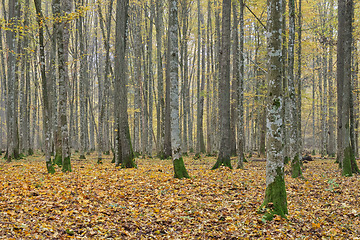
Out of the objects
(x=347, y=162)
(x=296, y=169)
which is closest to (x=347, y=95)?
(x=347, y=162)

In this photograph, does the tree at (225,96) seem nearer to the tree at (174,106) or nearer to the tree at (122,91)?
the tree at (174,106)

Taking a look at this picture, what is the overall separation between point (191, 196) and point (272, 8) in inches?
215

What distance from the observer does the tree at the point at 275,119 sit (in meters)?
5.78

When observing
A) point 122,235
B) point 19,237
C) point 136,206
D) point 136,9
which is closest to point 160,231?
point 122,235

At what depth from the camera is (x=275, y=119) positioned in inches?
228

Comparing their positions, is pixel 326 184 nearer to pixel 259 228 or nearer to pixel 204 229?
pixel 259 228

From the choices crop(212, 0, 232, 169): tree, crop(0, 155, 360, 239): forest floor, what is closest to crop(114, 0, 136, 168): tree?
crop(0, 155, 360, 239): forest floor

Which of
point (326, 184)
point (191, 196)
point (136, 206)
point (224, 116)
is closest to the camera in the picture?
point (136, 206)

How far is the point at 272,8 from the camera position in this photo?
591 cm

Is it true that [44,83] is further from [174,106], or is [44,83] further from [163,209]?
[163,209]

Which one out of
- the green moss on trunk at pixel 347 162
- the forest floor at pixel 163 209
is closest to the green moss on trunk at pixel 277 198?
the forest floor at pixel 163 209

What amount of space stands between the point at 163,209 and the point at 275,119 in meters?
3.55

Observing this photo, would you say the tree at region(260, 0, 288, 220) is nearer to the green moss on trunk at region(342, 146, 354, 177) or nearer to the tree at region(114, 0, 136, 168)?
the green moss on trunk at region(342, 146, 354, 177)

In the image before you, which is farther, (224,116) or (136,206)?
(224,116)
